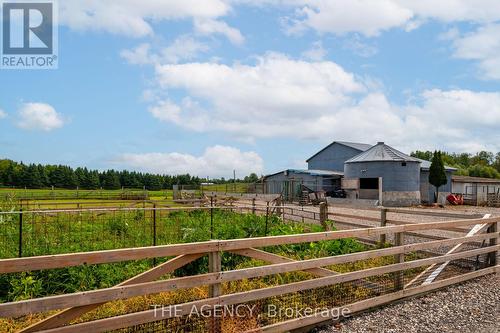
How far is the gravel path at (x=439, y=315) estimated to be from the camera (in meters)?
5.31

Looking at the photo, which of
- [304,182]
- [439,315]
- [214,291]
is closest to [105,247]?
[214,291]

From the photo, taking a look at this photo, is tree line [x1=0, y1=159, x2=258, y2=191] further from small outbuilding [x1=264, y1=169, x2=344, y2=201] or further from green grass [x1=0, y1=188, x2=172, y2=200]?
small outbuilding [x1=264, y1=169, x2=344, y2=201]

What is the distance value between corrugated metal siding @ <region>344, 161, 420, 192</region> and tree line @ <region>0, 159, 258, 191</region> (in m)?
47.6

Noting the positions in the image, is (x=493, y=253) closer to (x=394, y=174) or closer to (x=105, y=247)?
(x=105, y=247)

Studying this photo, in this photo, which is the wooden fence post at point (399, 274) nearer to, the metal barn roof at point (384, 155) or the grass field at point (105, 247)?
the grass field at point (105, 247)

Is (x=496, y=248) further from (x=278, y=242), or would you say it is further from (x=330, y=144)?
(x=330, y=144)

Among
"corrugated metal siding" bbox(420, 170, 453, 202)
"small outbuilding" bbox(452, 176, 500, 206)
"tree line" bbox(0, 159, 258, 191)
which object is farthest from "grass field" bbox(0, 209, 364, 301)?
"tree line" bbox(0, 159, 258, 191)

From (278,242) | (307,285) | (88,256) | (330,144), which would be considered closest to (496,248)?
(307,285)

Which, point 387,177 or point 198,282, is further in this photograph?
point 387,177

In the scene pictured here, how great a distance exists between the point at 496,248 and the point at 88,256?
26.6 feet

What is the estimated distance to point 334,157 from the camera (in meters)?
48.6

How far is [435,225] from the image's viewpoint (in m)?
7.09

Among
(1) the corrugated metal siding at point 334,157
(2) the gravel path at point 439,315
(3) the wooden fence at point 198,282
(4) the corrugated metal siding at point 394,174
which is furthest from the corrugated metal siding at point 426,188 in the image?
(3) the wooden fence at point 198,282

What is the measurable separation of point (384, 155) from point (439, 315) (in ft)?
110
